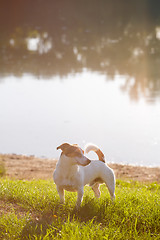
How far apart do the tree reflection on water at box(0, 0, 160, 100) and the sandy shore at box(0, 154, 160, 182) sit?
1183 cm

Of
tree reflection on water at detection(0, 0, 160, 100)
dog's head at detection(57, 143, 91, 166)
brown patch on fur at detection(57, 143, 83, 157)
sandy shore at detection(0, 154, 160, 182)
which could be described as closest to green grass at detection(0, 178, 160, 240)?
dog's head at detection(57, 143, 91, 166)

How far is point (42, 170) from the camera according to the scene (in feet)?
44.3

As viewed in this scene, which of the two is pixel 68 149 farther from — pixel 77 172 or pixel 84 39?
pixel 84 39

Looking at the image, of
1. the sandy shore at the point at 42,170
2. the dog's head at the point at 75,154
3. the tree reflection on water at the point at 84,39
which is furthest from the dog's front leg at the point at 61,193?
the tree reflection on water at the point at 84,39

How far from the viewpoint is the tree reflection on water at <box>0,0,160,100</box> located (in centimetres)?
3394

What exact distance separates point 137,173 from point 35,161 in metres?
4.00

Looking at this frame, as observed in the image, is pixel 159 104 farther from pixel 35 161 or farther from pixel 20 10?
pixel 20 10

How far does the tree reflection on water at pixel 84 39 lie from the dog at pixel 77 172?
18799 millimetres

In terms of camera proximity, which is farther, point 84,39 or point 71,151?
point 84,39

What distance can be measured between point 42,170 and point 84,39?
37.1 metres

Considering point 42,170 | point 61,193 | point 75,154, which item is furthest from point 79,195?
point 42,170

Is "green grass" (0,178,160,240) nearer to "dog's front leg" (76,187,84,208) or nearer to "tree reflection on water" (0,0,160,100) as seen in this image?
"dog's front leg" (76,187,84,208)

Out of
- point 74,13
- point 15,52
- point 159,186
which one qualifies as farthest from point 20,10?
point 159,186

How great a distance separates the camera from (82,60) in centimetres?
3853
